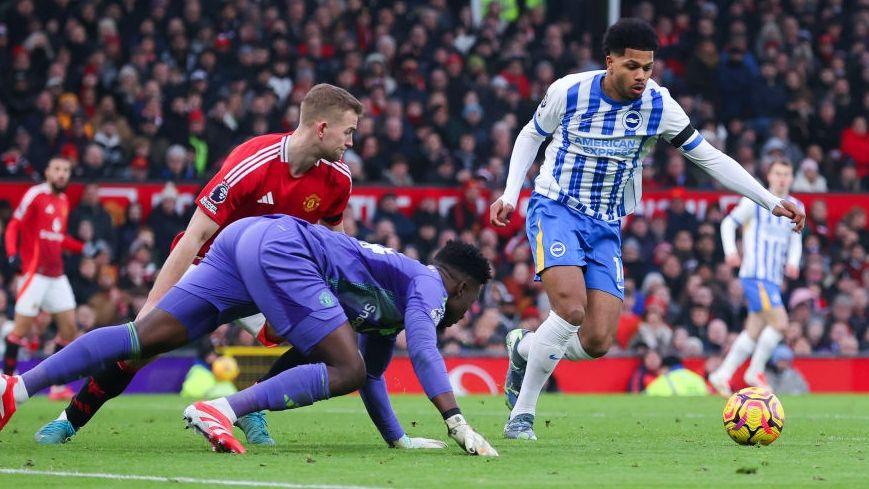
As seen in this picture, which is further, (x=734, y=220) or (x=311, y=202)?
(x=734, y=220)

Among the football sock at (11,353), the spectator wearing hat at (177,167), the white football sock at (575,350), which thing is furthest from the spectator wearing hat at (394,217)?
the white football sock at (575,350)

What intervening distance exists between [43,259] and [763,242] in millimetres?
7864

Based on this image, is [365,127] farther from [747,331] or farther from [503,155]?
[747,331]

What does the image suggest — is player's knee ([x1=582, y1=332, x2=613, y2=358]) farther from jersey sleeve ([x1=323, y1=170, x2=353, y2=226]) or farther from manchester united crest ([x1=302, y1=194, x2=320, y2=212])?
manchester united crest ([x1=302, y1=194, x2=320, y2=212])

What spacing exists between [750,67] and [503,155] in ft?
18.0

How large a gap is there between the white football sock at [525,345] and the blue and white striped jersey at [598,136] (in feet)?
3.24

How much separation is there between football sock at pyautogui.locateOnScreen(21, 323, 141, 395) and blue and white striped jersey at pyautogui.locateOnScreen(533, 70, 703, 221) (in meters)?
3.14

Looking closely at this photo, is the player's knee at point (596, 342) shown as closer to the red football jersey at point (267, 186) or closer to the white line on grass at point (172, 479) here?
the red football jersey at point (267, 186)

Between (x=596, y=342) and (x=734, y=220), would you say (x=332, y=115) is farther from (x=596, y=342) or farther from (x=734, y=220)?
(x=734, y=220)

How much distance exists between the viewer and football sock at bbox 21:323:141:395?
685cm

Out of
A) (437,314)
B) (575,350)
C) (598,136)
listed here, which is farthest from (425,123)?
(437,314)

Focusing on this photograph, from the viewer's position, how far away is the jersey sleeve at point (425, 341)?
6.77m

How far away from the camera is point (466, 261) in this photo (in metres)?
7.27

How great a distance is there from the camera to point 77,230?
55.6 feet
